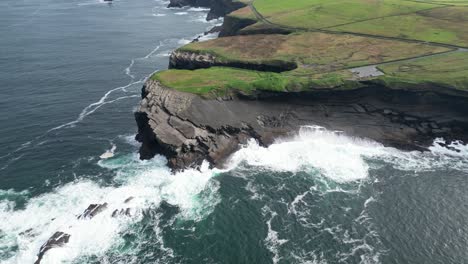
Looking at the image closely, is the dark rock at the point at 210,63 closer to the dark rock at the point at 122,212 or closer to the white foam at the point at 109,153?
the white foam at the point at 109,153

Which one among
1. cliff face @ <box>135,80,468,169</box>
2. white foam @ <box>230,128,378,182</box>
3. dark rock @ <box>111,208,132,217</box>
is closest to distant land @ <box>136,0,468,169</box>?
cliff face @ <box>135,80,468,169</box>

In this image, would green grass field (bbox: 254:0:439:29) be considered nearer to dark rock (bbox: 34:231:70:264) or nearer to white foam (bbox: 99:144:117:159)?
white foam (bbox: 99:144:117:159)

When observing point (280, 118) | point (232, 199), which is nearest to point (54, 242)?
point (232, 199)

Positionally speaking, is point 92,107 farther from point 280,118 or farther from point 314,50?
point 314,50

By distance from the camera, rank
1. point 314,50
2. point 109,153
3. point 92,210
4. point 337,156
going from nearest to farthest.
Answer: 1. point 92,210
2. point 337,156
3. point 109,153
4. point 314,50

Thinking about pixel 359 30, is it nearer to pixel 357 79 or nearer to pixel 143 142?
pixel 357 79

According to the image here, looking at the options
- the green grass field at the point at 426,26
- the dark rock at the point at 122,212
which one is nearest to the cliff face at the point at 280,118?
the dark rock at the point at 122,212

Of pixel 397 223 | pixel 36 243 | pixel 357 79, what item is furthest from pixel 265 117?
pixel 36 243
